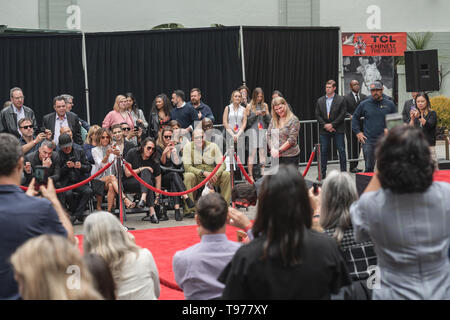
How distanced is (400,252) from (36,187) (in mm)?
1915

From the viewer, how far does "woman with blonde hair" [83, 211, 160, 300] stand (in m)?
3.71

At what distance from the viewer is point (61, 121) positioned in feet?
33.4

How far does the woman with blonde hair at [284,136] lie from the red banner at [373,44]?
10.5 metres

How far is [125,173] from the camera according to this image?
9.23m

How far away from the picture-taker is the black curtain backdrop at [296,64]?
12492mm

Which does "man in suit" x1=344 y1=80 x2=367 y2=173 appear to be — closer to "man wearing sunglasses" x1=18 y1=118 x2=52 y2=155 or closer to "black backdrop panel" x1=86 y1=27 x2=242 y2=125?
"black backdrop panel" x1=86 y1=27 x2=242 y2=125

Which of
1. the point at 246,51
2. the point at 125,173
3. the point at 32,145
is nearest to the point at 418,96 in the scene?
the point at 246,51

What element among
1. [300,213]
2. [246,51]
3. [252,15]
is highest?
[252,15]

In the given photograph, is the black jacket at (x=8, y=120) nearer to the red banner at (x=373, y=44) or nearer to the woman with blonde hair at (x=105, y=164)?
the woman with blonde hair at (x=105, y=164)

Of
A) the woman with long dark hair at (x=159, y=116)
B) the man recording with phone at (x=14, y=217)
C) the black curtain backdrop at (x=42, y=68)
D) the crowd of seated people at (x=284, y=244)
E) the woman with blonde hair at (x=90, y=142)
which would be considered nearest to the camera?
the crowd of seated people at (x=284, y=244)

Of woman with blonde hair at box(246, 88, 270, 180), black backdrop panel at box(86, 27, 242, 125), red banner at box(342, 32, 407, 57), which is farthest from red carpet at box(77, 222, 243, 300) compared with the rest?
red banner at box(342, 32, 407, 57)

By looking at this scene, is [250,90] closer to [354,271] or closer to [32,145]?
[32,145]

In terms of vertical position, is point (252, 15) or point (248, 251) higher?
point (252, 15)

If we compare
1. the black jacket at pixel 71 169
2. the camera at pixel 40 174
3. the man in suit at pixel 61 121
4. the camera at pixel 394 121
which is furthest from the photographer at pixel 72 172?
the camera at pixel 394 121
